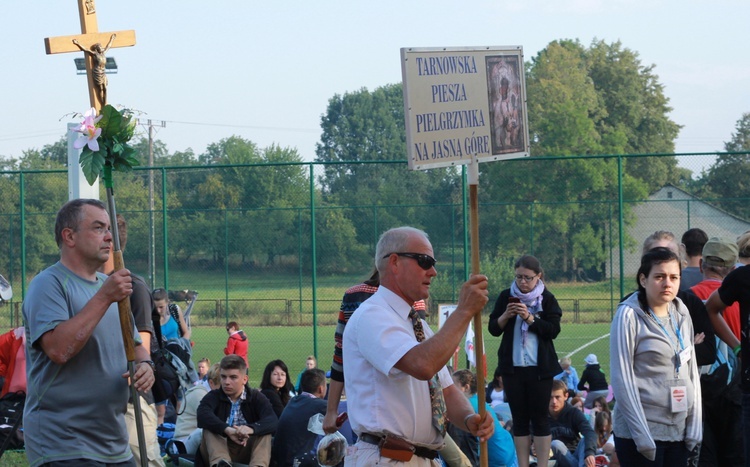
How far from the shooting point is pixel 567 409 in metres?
9.89

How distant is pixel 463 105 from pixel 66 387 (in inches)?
89.7

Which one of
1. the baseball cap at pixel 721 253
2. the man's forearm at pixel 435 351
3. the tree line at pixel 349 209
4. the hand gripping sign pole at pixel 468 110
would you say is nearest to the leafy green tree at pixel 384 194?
the tree line at pixel 349 209

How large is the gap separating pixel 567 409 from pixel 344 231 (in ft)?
33.2

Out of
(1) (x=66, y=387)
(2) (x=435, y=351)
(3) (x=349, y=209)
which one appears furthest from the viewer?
(3) (x=349, y=209)

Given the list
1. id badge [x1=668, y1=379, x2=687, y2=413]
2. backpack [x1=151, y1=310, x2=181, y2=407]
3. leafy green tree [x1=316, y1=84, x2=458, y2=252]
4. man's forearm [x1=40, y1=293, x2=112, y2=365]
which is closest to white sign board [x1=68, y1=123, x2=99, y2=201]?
backpack [x1=151, y1=310, x2=181, y2=407]

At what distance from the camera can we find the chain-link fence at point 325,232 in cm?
1869

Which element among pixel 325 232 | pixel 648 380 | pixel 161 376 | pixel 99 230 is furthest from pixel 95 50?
pixel 325 232

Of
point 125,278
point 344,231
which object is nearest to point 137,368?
point 125,278

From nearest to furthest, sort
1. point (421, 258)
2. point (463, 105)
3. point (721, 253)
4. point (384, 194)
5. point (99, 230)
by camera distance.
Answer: point (421, 258) < point (99, 230) < point (463, 105) < point (721, 253) < point (384, 194)

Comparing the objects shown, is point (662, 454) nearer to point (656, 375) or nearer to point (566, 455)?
point (656, 375)

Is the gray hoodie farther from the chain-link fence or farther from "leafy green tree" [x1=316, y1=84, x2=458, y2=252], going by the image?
the chain-link fence

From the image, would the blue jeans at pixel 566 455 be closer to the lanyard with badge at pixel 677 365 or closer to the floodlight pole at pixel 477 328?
the lanyard with badge at pixel 677 365

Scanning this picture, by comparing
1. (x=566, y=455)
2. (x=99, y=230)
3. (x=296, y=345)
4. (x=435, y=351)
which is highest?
(x=99, y=230)

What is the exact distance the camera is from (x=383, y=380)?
13.9 ft
